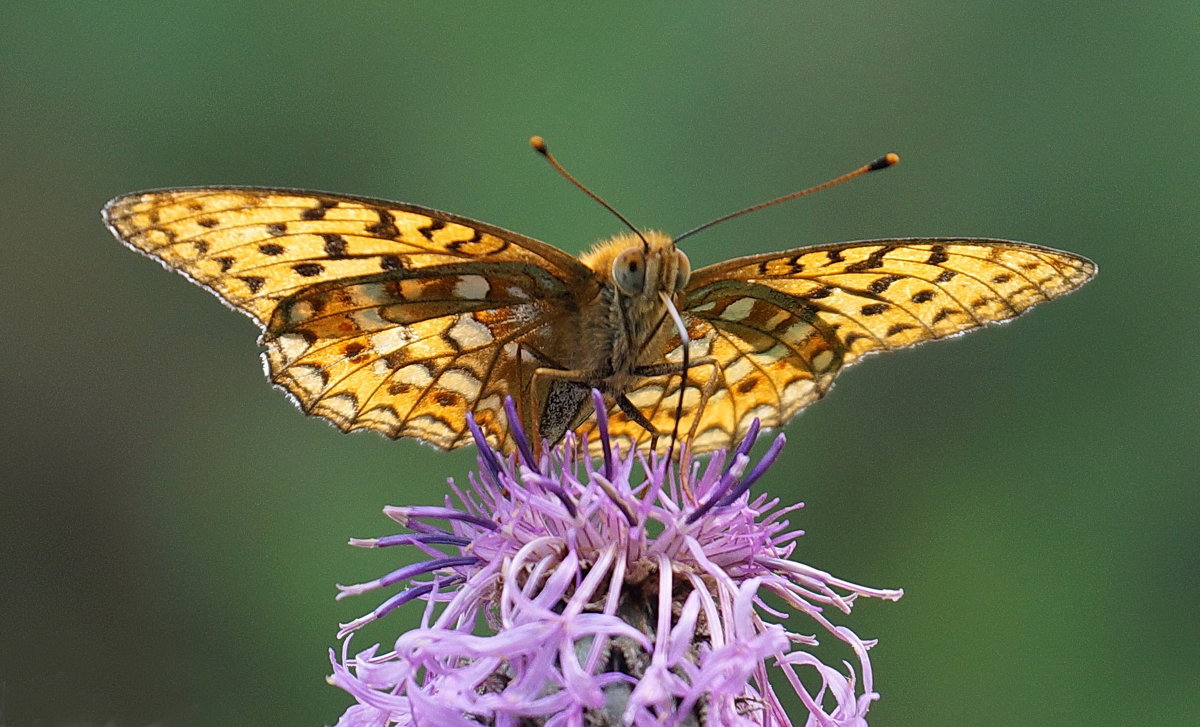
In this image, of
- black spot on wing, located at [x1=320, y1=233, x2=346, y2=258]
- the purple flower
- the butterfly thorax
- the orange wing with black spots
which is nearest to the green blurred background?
the orange wing with black spots

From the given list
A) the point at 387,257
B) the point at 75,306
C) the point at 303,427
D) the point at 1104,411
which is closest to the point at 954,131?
the point at 1104,411

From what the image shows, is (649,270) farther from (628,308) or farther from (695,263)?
(695,263)

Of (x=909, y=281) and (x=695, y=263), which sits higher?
(x=909, y=281)

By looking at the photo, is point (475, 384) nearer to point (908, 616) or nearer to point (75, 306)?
point (908, 616)

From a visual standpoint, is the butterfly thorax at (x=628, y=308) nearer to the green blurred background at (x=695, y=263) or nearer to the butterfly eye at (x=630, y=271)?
the butterfly eye at (x=630, y=271)

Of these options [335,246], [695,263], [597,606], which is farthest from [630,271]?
[695,263]

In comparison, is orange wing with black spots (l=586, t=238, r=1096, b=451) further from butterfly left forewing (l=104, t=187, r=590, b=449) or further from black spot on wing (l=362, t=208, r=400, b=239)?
black spot on wing (l=362, t=208, r=400, b=239)
